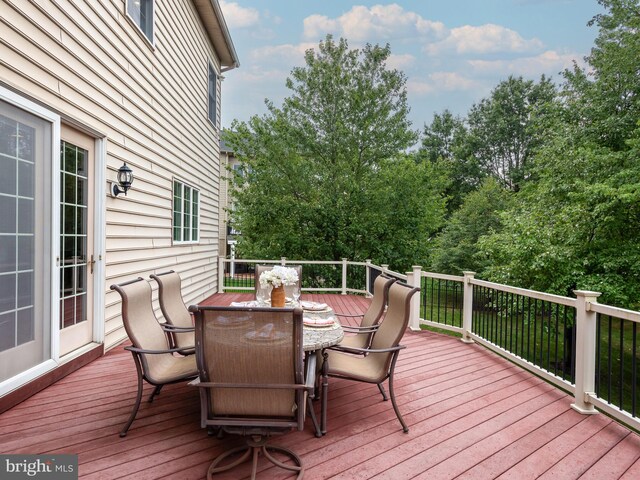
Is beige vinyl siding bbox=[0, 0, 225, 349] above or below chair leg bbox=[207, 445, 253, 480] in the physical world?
above

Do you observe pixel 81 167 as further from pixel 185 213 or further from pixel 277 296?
pixel 185 213

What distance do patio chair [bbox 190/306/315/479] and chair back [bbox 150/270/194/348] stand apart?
130 cm

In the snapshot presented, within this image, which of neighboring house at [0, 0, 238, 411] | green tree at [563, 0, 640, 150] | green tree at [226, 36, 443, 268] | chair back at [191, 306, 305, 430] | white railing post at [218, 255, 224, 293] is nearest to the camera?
chair back at [191, 306, 305, 430]

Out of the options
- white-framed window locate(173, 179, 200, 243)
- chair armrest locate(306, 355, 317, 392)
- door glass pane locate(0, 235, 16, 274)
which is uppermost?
white-framed window locate(173, 179, 200, 243)

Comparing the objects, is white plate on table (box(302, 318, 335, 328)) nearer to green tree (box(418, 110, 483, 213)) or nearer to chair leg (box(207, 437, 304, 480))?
chair leg (box(207, 437, 304, 480))

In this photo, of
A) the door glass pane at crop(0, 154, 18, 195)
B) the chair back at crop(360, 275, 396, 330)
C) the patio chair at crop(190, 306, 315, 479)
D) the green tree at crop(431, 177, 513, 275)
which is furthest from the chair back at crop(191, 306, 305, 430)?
the green tree at crop(431, 177, 513, 275)

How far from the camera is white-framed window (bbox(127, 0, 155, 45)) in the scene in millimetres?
4742

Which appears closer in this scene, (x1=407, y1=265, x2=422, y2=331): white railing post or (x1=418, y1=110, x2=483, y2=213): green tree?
(x1=407, y1=265, x2=422, y2=331): white railing post

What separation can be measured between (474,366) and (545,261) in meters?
3.68

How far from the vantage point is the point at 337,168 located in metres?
10.6

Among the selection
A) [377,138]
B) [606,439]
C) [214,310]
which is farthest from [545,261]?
[214,310]

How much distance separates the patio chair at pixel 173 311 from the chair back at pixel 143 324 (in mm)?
175

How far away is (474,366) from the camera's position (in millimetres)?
3988

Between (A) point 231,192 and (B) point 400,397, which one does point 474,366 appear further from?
(A) point 231,192
